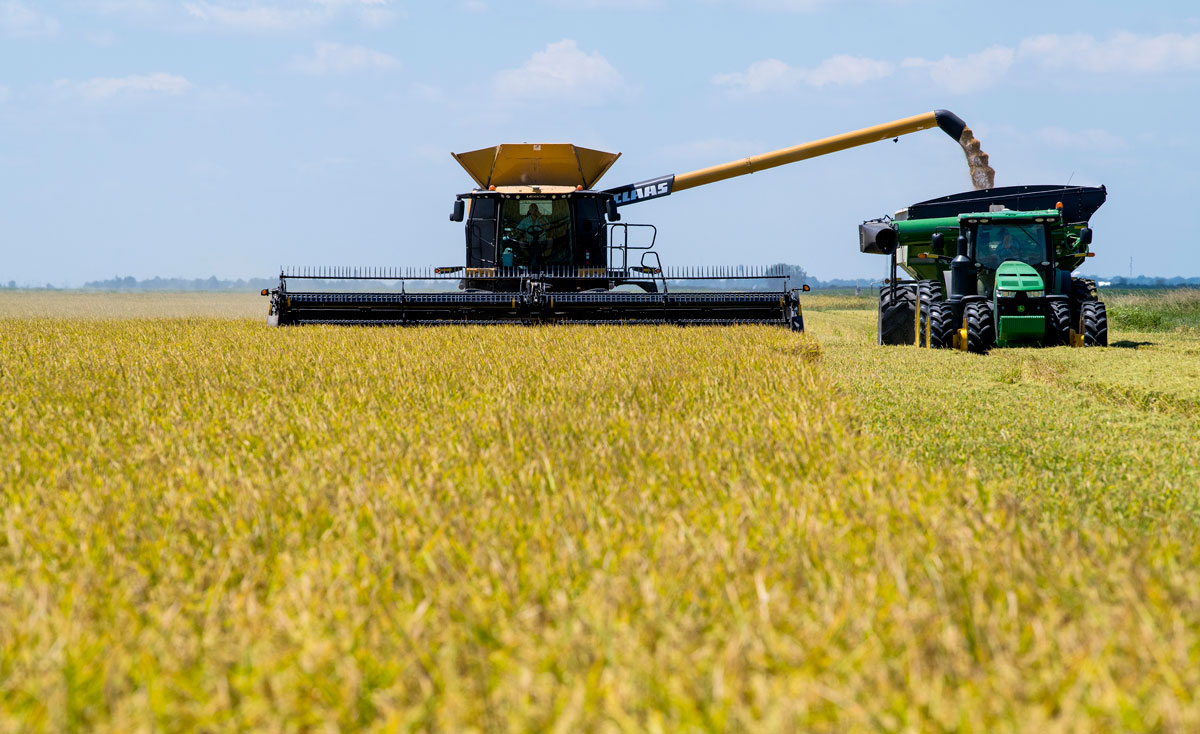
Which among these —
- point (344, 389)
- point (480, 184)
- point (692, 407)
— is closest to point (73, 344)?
point (344, 389)

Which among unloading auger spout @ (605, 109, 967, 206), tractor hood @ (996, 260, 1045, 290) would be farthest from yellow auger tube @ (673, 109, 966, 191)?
tractor hood @ (996, 260, 1045, 290)

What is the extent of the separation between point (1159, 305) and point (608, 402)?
25769mm

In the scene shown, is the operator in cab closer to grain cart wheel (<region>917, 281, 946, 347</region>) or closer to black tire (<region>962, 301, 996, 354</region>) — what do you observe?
grain cart wheel (<region>917, 281, 946, 347</region>)

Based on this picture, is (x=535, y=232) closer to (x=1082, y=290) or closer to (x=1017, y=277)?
(x=1017, y=277)

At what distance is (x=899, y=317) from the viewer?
1384 cm

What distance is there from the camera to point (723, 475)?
3322mm

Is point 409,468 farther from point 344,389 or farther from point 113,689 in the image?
point 344,389

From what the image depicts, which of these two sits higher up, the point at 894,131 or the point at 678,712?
the point at 894,131

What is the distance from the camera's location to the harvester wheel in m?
11.9

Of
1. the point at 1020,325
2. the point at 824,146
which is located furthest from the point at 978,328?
the point at 824,146

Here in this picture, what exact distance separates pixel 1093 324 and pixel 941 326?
162cm

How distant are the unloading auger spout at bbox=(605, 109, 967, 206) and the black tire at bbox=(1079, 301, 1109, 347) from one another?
488cm

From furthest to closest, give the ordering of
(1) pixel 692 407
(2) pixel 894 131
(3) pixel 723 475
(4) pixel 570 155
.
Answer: (2) pixel 894 131 → (4) pixel 570 155 → (1) pixel 692 407 → (3) pixel 723 475

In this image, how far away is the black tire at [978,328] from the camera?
11227 millimetres
